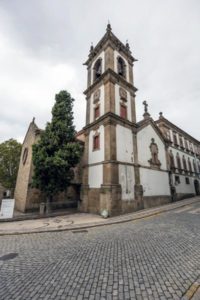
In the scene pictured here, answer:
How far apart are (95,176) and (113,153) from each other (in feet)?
10.3

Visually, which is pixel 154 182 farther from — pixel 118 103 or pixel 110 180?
pixel 118 103

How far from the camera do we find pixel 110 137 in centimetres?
1491

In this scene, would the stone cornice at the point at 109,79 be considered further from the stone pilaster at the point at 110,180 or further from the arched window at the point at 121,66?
the stone pilaster at the point at 110,180

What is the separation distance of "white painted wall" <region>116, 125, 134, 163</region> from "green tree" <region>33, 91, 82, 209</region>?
404cm

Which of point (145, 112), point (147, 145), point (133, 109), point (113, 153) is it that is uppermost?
point (145, 112)

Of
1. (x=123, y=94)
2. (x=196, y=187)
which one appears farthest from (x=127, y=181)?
(x=196, y=187)

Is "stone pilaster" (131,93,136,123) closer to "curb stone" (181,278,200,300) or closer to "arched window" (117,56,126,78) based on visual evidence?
"arched window" (117,56,126,78)

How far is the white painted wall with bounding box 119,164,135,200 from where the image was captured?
14.6 m

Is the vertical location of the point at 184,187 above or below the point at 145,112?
below

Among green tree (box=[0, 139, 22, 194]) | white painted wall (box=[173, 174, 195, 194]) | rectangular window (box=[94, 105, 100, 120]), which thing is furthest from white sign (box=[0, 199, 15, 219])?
white painted wall (box=[173, 174, 195, 194])

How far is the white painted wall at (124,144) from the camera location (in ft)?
50.8

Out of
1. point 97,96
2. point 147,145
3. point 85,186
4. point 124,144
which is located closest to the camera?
point 124,144

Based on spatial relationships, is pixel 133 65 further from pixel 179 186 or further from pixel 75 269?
pixel 75 269

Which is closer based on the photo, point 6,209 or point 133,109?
point 6,209
